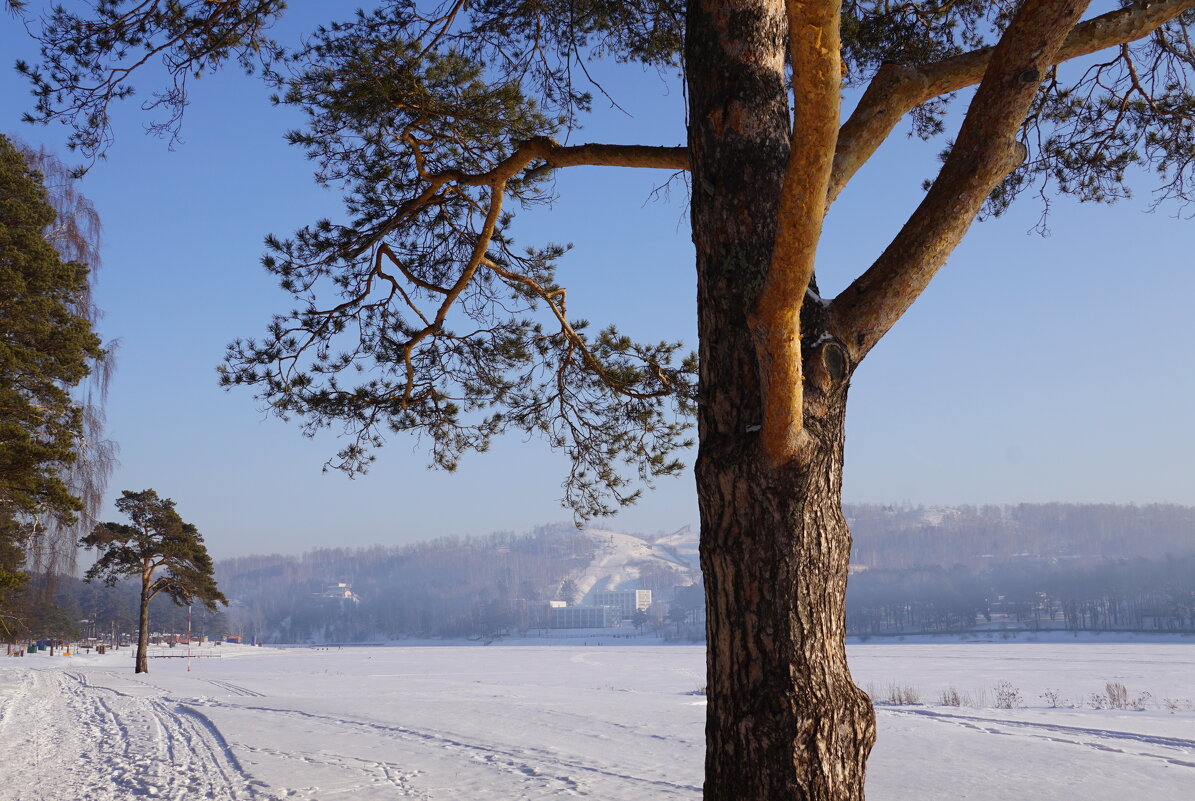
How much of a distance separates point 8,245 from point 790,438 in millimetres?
9703

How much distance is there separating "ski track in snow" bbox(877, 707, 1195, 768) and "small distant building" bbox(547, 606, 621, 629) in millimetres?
126683

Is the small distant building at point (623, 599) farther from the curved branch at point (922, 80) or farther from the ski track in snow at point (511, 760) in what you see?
the curved branch at point (922, 80)

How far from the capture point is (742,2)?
8.32ft

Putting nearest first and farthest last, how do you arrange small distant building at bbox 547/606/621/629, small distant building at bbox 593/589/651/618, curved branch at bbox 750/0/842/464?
curved branch at bbox 750/0/842/464 → small distant building at bbox 547/606/621/629 → small distant building at bbox 593/589/651/618

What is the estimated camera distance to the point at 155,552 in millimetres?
23125

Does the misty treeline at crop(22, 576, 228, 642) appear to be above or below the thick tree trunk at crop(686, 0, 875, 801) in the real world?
below

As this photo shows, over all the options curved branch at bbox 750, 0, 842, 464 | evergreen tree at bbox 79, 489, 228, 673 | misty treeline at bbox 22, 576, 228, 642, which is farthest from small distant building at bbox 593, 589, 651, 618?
curved branch at bbox 750, 0, 842, 464

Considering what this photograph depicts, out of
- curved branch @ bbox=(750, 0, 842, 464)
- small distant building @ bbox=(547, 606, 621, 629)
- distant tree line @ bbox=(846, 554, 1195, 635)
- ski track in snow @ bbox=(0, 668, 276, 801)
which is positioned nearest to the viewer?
curved branch @ bbox=(750, 0, 842, 464)

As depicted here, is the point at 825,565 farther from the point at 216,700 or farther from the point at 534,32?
the point at 216,700

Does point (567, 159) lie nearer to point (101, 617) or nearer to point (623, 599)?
point (101, 617)

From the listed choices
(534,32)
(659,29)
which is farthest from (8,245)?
(659,29)

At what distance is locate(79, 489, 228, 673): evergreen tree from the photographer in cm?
2291

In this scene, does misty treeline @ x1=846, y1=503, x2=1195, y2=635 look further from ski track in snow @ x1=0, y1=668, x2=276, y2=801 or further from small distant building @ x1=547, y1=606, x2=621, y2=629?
ski track in snow @ x1=0, y1=668, x2=276, y2=801

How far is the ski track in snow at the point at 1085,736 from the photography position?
8.45m
